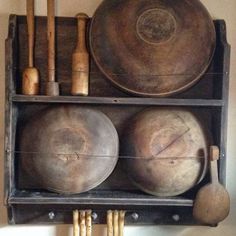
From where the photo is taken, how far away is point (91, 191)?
1.33 meters

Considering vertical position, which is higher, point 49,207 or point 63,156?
point 63,156

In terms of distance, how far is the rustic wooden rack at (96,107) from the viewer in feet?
4.06

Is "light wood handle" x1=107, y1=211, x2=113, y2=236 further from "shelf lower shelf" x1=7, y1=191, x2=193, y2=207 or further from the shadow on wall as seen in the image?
the shadow on wall

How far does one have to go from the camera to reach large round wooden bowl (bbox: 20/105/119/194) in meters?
1.25

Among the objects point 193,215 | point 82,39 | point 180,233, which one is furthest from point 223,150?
point 82,39

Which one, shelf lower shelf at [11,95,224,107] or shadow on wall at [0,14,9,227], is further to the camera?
shadow on wall at [0,14,9,227]

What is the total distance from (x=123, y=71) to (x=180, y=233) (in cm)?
57

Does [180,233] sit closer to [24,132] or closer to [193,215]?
[193,215]

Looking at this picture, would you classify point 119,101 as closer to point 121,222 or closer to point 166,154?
point 166,154

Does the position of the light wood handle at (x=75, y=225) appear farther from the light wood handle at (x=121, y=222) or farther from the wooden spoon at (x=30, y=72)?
the wooden spoon at (x=30, y=72)

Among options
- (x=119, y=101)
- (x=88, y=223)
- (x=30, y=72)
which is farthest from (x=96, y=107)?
(x=88, y=223)

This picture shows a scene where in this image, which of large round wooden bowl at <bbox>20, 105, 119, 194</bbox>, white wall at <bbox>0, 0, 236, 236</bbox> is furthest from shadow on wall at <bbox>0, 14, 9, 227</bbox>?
large round wooden bowl at <bbox>20, 105, 119, 194</bbox>

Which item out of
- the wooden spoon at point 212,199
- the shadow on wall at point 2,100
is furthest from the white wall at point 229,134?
the wooden spoon at point 212,199

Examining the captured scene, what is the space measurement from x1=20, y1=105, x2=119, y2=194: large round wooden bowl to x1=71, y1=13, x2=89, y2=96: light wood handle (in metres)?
0.06
